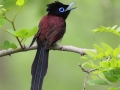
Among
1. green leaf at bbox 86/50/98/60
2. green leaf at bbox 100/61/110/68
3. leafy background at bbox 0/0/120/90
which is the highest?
green leaf at bbox 86/50/98/60

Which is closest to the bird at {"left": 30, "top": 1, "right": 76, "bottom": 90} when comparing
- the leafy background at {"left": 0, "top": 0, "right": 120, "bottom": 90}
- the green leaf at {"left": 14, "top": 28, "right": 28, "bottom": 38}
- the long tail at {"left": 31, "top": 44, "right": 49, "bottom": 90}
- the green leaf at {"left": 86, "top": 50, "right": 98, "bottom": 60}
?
the long tail at {"left": 31, "top": 44, "right": 49, "bottom": 90}

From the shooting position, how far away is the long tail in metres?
3.11

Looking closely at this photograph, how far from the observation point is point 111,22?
551cm

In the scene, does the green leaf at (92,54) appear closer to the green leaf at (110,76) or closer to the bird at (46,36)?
the green leaf at (110,76)

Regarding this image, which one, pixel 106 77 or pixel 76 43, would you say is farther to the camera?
pixel 76 43

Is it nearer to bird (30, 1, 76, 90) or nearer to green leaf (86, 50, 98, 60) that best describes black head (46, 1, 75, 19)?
bird (30, 1, 76, 90)

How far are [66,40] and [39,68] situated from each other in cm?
373

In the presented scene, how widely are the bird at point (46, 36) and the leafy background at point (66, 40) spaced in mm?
191

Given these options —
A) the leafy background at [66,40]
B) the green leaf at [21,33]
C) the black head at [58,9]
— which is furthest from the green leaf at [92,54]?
the black head at [58,9]

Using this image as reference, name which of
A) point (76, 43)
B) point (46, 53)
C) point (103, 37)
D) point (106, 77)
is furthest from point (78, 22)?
point (106, 77)

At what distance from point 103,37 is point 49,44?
231cm

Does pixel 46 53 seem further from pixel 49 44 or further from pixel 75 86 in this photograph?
pixel 75 86

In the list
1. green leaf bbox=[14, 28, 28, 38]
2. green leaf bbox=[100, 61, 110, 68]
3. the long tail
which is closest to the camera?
green leaf bbox=[100, 61, 110, 68]

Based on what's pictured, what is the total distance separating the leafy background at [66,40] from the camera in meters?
5.27
